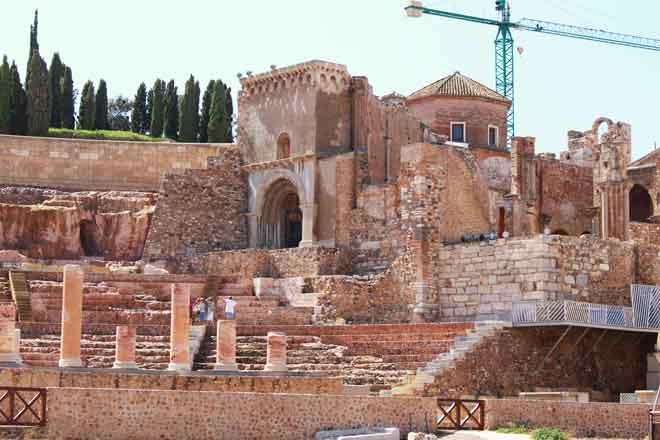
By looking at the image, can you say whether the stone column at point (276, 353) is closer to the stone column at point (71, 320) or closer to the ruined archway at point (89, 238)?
the stone column at point (71, 320)

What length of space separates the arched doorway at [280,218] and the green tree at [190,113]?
10506 mm

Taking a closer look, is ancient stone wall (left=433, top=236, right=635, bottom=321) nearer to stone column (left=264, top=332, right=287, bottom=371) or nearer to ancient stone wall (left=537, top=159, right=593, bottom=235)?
stone column (left=264, top=332, right=287, bottom=371)

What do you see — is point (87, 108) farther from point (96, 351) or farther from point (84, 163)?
point (96, 351)

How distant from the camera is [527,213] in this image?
51406 millimetres

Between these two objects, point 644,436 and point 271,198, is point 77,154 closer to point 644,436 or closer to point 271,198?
point 271,198

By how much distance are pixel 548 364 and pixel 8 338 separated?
573 inches

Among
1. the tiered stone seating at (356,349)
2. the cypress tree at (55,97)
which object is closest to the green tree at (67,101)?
the cypress tree at (55,97)

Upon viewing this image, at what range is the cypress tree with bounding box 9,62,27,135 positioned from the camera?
5541 cm

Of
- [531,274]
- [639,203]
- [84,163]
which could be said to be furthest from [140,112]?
[531,274]

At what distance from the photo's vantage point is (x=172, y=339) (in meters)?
32.7

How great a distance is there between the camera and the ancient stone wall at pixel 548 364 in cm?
3547

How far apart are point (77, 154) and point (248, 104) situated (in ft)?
22.2

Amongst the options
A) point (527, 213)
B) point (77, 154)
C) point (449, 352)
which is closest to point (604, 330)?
point (449, 352)

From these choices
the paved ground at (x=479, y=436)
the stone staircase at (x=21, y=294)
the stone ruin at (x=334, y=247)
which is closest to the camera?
the paved ground at (x=479, y=436)
